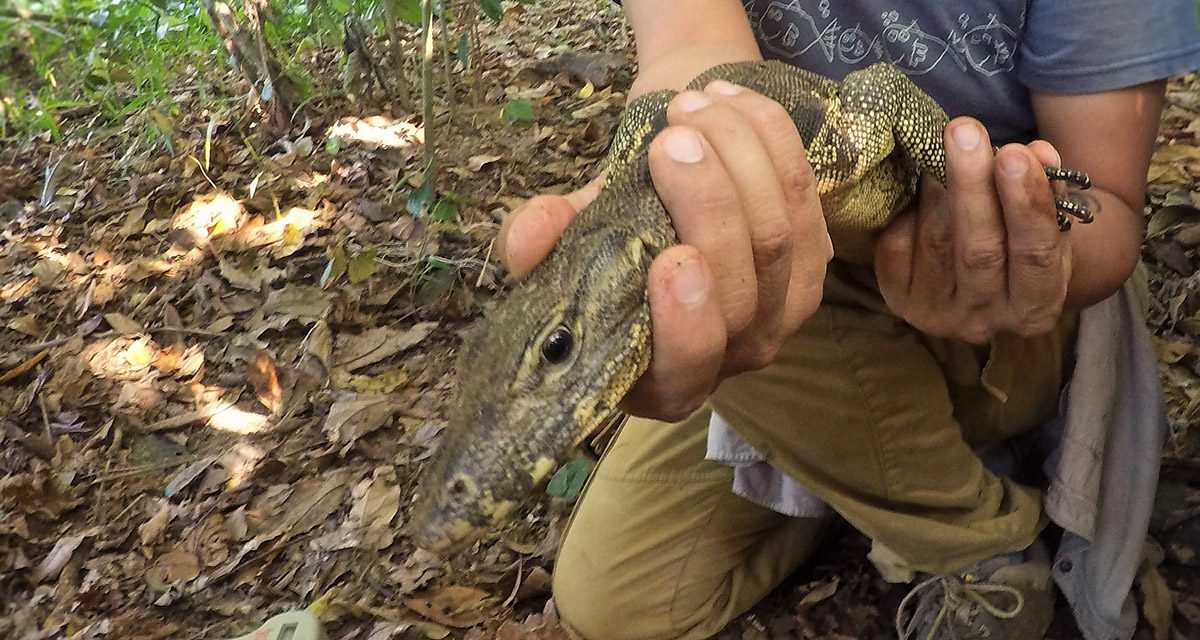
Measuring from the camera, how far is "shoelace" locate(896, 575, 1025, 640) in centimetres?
315

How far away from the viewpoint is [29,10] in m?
6.18

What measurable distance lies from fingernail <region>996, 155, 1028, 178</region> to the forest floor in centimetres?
179

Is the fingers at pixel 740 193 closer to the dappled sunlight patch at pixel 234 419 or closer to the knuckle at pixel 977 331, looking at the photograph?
the knuckle at pixel 977 331

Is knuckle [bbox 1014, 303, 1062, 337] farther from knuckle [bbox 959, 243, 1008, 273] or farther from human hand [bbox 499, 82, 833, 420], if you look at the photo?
human hand [bbox 499, 82, 833, 420]

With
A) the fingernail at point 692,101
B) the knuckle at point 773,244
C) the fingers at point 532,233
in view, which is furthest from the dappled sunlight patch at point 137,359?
the knuckle at point 773,244

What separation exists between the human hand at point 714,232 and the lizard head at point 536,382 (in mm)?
94

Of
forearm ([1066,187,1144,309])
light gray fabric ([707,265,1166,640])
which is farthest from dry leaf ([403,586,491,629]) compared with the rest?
forearm ([1066,187,1144,309])

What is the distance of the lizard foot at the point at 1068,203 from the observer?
2393mm

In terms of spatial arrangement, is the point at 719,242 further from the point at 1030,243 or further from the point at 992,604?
the point at 992,604

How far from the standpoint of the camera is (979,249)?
2.42m

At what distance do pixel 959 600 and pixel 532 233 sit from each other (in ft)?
7.13

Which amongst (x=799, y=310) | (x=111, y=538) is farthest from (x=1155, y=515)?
(x=111, y=538)

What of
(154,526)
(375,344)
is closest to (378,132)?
(375,344)

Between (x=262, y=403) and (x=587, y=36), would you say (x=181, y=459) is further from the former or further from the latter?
(x=587, y=36)
